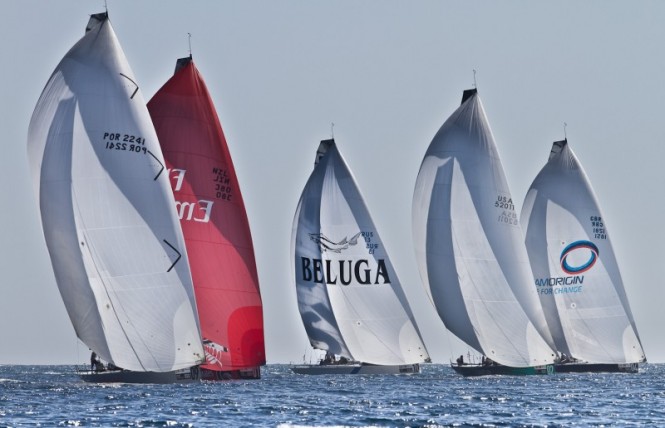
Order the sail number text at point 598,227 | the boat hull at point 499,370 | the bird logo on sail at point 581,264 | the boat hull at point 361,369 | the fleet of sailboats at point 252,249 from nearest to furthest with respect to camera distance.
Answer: the fleet of sailboats at point 252,249 < the boat hull at point 499,370 < the boat hull at point 361,369 < the bird logo on sail at point 581,264 < the sail number text at point 598,227

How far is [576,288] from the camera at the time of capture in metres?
86.6

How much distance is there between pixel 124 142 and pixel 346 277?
28.2 metres

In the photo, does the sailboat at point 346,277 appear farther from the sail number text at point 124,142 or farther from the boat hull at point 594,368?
the sail number text at point 124,142

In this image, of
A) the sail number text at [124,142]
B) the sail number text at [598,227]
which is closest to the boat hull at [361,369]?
the sail number text at [598,227]

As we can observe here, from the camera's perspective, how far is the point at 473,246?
7500 cm

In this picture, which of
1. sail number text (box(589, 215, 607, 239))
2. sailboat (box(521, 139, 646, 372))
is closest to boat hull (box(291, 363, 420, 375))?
sailboat (box(521, 139, 646, 372))

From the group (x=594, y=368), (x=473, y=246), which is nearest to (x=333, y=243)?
(x=473, y=246)

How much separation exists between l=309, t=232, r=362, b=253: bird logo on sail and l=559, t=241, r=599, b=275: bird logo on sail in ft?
38.4

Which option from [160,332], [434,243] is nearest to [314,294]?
[434,243]

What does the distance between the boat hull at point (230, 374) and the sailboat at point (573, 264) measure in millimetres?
24906

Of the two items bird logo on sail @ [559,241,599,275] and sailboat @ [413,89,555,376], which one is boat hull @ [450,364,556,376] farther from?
bird logo on sail @ [559,241,599,275]

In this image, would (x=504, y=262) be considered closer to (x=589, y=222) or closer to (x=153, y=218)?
(x=589, y=222)

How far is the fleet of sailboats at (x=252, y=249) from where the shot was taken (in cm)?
5788

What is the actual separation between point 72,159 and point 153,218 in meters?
3.72
